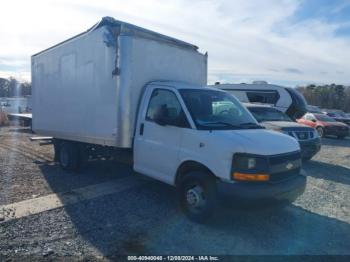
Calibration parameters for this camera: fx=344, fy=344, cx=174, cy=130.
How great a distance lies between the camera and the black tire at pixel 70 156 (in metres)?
8.66

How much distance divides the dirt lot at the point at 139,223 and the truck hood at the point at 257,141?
1168mm

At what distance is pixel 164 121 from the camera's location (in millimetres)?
5773

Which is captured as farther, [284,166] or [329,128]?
[329,128]

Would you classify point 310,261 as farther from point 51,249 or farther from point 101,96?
point 101,96

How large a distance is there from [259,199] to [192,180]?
3.65 feet

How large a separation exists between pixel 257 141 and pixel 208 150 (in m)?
0.73

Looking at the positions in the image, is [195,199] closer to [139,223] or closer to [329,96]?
[139,223]

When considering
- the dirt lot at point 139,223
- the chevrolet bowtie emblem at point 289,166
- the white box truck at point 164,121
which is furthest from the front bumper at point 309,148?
the chevrolet bowtie emblem at point 289,166

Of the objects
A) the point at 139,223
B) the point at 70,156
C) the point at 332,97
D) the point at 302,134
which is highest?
the point at 332,97

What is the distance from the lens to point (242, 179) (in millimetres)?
4859

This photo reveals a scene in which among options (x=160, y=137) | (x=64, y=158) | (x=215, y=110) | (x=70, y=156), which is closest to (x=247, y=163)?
(x=215, y=110)

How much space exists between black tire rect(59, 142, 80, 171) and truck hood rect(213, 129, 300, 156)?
184 inches

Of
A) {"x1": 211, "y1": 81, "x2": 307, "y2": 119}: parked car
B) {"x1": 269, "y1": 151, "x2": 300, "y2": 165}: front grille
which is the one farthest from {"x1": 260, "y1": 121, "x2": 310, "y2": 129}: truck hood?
{"x1": 211, "y1": 81, "x2": 307, "y2": 119}: parked car

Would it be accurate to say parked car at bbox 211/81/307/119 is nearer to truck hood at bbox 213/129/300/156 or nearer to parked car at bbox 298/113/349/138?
parked car at bbox 298/113/349/138
